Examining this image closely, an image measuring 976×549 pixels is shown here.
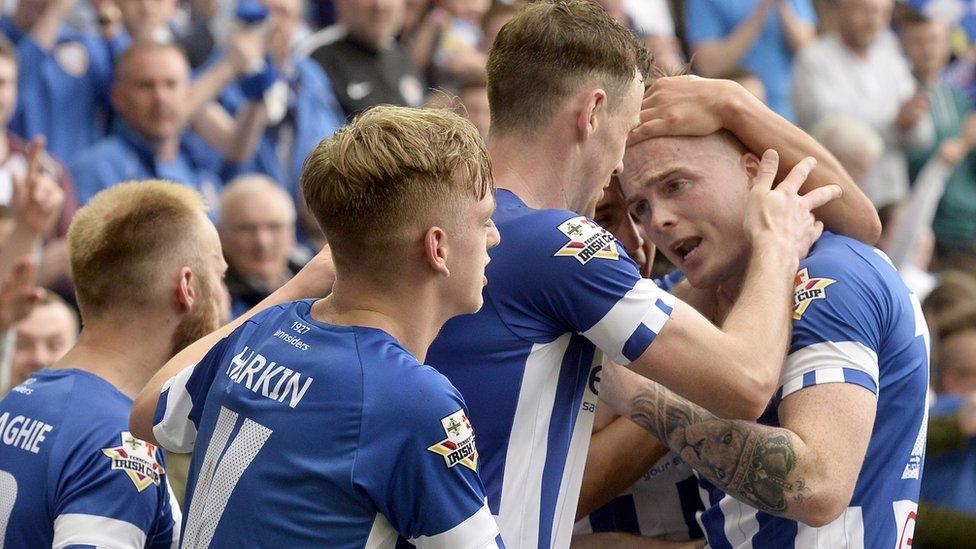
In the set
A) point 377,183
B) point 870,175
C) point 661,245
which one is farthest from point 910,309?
point 870,175

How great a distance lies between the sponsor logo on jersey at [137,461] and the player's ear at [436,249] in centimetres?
120

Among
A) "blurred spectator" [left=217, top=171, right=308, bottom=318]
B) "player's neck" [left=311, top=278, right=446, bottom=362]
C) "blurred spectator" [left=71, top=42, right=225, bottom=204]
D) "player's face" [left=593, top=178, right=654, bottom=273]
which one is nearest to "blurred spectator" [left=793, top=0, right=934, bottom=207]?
"blurred spectator" [left=217, top=171, right=308, bottom=318]

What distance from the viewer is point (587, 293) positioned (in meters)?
3.18

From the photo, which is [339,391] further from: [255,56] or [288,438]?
[255,56]

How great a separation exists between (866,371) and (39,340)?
4.33m

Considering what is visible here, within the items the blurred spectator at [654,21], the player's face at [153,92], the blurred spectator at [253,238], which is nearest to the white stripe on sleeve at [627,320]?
the blurred spectator at [253,238]

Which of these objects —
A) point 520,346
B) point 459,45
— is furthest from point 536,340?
point 459,45

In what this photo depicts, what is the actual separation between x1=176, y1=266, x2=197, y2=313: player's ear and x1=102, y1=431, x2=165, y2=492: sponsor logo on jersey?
437 mm

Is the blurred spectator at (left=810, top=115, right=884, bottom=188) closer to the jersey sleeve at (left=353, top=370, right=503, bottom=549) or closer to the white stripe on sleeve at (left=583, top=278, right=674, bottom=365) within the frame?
the white stripe on sleeve at (left=583, top=278, right=674, bottom=365)

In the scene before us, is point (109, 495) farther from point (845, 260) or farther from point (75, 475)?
point (845, 260)

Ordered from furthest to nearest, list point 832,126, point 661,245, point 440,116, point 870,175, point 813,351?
point 870,175 < point 832,126 < point 661,245 < point 813,351 < point 440,116

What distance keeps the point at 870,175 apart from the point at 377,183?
8633 millimetres

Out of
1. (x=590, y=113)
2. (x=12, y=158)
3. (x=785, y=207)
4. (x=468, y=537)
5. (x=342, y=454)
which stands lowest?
(x=468, y=537)

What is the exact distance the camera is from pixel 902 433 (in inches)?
143
